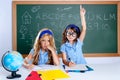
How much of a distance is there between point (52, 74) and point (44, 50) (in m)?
0.87

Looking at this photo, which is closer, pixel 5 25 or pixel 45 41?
pixel 45 41

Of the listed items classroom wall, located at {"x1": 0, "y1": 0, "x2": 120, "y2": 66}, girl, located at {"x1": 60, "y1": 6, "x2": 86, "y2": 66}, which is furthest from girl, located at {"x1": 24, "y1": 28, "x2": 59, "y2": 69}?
classroom wall, located at {"x1": 0, "y1": 0, "x2": 120, "y2": 66}

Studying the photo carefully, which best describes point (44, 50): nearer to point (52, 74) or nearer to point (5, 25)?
point (52, 74)

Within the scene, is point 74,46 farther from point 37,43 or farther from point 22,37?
point 22,37

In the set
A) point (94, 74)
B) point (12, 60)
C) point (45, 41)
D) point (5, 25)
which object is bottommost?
point (94, 74)

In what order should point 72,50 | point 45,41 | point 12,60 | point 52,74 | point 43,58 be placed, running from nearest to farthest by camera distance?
point 12,60 < point 52,74 < point 45,41 < point 43,58 < point 72,50

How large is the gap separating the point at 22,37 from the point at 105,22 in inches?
56.7

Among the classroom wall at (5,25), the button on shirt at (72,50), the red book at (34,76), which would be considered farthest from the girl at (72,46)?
the classroom wall at (5,25)

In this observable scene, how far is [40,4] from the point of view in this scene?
12.2 feet

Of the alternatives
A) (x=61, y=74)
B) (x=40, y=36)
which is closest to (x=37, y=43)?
(x=40, y=36)

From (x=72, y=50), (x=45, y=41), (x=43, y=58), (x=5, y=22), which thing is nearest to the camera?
(x=45, y=41)

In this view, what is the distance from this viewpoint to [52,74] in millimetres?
2209

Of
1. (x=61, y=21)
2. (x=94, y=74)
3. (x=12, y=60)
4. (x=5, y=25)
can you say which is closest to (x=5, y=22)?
(x=5, y=25)

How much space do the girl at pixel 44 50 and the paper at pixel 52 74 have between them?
57cm
